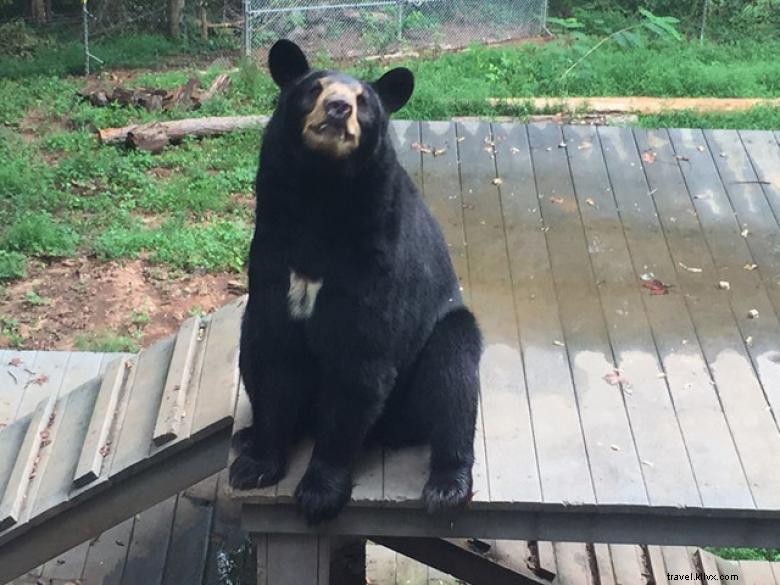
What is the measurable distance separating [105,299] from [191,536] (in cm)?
265

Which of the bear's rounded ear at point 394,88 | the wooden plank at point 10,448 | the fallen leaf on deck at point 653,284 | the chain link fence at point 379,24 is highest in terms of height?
the bear's rounded ear at point 394,88

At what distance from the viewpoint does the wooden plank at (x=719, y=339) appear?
4434mm

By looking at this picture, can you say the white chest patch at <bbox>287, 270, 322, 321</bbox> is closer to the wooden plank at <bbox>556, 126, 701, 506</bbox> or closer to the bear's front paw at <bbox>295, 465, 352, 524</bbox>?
the bear's front paw at <bbox>295, 465, 352, 524</bbox>

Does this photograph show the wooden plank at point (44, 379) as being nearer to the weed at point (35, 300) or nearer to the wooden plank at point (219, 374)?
the weed at point (35, 300)

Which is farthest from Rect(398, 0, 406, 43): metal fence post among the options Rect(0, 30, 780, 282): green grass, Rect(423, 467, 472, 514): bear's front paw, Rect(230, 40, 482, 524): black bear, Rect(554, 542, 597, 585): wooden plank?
Rect(423, 467, 472, 514): bear's front paw

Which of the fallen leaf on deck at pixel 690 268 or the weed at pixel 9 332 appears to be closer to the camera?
the fallen leaf on deck at pixel 690 268

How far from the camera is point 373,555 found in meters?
6.65

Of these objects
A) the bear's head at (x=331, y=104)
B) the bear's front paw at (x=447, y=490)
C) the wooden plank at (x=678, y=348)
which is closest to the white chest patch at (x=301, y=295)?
the bear's head at (x=331, y=104)

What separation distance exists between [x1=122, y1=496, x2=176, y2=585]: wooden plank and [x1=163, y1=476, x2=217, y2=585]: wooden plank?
4 centimetres

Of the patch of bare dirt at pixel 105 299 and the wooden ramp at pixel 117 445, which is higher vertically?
the wooden ramp at pixel 117 445

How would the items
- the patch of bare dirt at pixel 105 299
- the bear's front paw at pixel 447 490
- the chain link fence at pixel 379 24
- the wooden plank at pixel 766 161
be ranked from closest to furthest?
the bear's front paw at pixel 447 490, the wooden plank at pixel 766 161, the patch of bare dirt at pixel 105 299, the chain link fence at pixel 379 24

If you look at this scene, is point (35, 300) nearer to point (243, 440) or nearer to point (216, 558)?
point (216, 558)

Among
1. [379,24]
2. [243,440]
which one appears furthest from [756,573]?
[379,24]

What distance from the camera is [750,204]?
647cm
